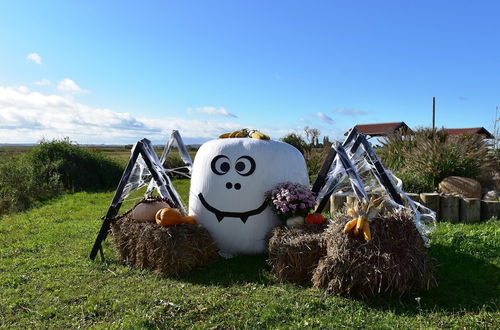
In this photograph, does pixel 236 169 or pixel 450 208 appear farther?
pixel 450 208

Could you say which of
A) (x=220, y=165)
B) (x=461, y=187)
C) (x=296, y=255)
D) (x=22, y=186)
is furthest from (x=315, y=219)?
(x=22, y=186)

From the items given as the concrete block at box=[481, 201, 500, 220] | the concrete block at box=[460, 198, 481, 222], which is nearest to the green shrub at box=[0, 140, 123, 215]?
the concrete block at box=[460, 198, 481, 222]

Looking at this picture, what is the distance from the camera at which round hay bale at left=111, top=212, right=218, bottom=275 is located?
6234 millimetres

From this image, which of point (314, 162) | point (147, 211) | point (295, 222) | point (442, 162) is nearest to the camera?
point (295, 222)

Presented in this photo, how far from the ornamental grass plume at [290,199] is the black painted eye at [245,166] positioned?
0.44 m

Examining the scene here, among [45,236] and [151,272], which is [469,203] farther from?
[45,236]

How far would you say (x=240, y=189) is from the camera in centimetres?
658

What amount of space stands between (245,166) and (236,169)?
0.15m

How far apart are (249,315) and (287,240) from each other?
56.2 inches

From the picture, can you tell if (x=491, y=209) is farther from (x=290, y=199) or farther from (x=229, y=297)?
(x=229, y=297)

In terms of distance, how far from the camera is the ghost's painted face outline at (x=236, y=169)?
661 cm

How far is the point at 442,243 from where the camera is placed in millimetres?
7090

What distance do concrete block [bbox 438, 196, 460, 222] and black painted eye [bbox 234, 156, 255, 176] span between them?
15.3 feet

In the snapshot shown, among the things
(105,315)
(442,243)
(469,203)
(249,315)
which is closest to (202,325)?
(249,315)
